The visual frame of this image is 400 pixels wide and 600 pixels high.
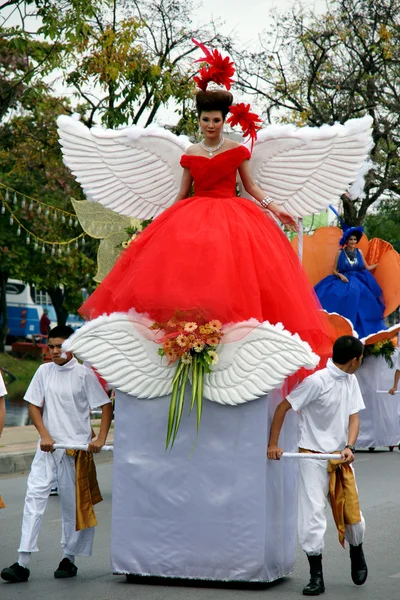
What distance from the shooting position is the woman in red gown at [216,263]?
621 cm

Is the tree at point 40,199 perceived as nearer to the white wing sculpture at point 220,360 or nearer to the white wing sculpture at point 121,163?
the white wing sculpture at point 121,163

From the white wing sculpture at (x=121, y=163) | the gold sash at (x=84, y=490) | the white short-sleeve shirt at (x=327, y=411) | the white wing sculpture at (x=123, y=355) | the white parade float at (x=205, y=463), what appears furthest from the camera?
the white wing sculpture at (x=121, y=163)

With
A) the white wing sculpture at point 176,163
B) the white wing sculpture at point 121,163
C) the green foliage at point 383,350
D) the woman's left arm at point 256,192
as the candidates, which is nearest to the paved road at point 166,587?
the woman's left arm at point 256,192

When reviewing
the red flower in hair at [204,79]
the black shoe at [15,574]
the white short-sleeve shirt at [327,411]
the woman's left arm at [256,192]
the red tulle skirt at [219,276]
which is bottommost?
the black shoe at [15,574]

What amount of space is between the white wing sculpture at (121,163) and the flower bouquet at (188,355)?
1338mm

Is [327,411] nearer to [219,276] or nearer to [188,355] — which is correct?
[188,355]

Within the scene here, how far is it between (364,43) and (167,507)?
17575 millimetres

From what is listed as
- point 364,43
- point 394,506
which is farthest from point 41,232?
point 394,506

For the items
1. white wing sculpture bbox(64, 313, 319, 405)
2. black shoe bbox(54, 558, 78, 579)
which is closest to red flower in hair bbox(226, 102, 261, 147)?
white wing sculpture bbox(64, 313, 319, 405)

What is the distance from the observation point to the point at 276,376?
243 inches

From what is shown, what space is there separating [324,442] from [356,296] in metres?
7.84

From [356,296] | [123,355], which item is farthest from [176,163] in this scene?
[356,296]

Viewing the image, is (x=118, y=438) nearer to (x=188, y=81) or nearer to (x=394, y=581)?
(x=394, y=581)

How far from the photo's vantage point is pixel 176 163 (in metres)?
7.18
